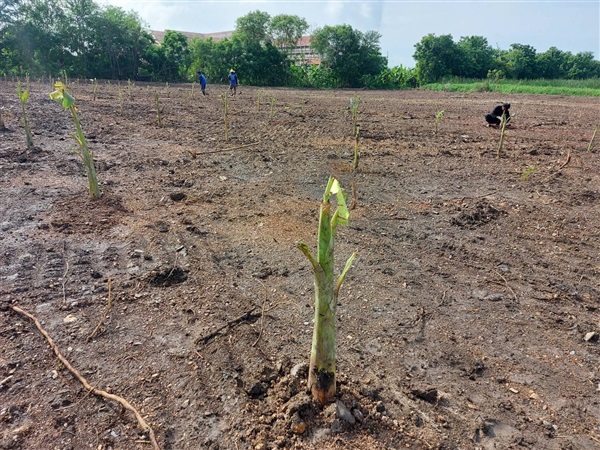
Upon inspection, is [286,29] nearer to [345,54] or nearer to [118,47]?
[345,54]

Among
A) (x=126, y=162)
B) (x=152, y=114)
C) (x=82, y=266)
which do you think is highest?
(x=152, y=114)

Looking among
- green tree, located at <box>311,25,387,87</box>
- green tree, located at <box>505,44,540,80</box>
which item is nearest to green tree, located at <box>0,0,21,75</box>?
green tree, located at <box>311,25,387,87</box>

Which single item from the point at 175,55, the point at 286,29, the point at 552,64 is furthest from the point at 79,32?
the point at 552,64

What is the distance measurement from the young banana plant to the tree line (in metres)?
36.8

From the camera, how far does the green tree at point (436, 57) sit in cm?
3812

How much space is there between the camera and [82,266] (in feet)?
11.7

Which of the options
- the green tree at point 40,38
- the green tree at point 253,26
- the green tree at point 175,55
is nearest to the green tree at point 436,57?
the green tree at point 253,26

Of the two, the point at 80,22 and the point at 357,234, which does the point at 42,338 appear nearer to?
the point at 357,234

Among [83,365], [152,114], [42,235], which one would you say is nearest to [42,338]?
[83,365]

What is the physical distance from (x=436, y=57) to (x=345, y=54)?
8.92m

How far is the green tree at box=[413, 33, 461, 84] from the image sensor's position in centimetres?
3812

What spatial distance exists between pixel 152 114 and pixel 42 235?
29.5ft

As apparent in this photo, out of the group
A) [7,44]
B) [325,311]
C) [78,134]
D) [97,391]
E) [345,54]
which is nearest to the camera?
[325,311]

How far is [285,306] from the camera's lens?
3.12 m
